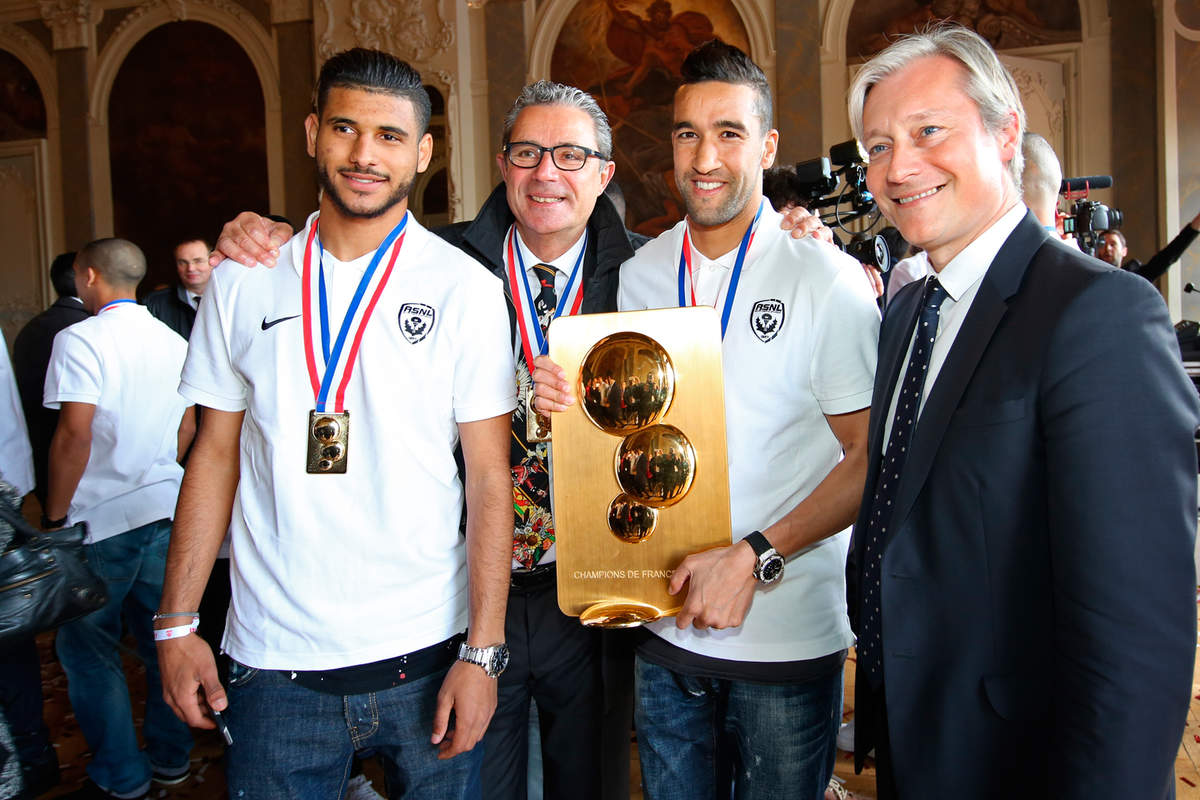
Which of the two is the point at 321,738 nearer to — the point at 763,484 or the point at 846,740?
the point at 763,484

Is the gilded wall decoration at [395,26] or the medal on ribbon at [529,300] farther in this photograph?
the gilded wall decoration at [395,26]

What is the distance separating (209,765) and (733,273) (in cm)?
285

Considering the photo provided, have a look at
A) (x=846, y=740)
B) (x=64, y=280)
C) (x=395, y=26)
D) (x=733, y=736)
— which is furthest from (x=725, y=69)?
(x=395, y=26)

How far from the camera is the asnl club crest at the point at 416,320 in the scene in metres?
1.55

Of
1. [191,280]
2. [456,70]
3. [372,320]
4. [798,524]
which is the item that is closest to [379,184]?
[372,320]

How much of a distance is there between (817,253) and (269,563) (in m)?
1.16

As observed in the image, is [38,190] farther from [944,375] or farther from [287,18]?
[944,375]

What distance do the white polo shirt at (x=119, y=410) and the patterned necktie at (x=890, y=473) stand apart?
263cm

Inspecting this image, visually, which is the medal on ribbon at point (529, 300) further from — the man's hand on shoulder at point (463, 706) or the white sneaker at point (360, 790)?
the white sneaker at point (360, 790)

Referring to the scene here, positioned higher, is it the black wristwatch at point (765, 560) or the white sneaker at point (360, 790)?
the black wristwatch at point (765, 560)

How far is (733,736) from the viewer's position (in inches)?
67.2

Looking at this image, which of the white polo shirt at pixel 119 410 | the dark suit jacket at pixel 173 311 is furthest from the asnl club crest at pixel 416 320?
the dark suit jacket at pixel 173 311

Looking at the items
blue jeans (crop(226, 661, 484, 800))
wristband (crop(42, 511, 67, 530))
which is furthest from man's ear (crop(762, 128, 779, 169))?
wristband (crop(42, 511, 67, 530))

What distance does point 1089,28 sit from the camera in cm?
827
